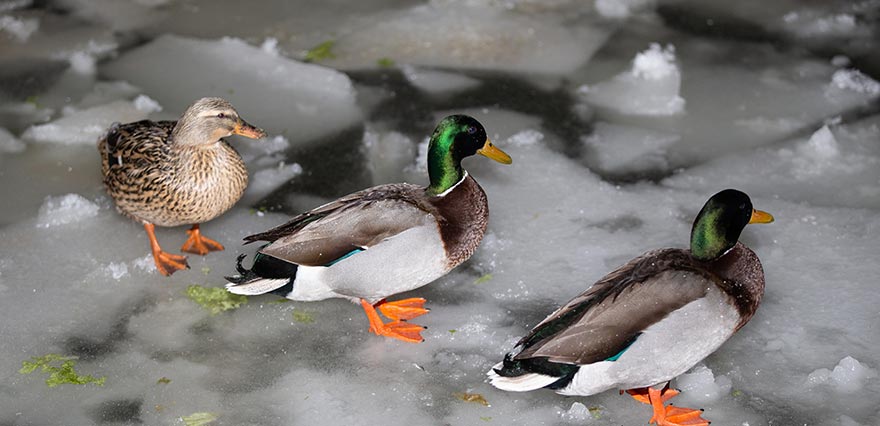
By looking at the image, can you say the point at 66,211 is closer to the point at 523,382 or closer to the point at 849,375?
the point at 523,382

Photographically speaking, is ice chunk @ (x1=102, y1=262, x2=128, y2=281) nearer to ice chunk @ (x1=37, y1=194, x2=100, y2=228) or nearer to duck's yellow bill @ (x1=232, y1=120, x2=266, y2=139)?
ice chunk @ (x1=37, y1=194, x2=100, y2=228)

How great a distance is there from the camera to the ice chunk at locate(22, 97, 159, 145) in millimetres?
5109

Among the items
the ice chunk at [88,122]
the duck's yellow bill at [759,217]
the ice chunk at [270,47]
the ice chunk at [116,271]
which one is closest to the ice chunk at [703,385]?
the duck's yellow bill at [759,217]

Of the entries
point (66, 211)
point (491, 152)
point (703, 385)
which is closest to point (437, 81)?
point (491, 152)

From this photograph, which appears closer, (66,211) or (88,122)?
(66,211)

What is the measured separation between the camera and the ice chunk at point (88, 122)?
5.11 metres

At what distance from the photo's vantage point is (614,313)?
11.1 feet

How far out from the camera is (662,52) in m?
5.62

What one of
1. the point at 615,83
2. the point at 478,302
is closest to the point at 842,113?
the point at 615,83

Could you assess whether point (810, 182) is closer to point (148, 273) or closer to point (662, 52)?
point (662, 52)

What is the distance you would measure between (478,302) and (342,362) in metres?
0.57

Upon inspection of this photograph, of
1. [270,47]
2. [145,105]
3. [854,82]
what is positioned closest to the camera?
[145,105]

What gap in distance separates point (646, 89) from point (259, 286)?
2388 mm

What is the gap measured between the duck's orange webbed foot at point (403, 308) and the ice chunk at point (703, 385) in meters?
0.95
